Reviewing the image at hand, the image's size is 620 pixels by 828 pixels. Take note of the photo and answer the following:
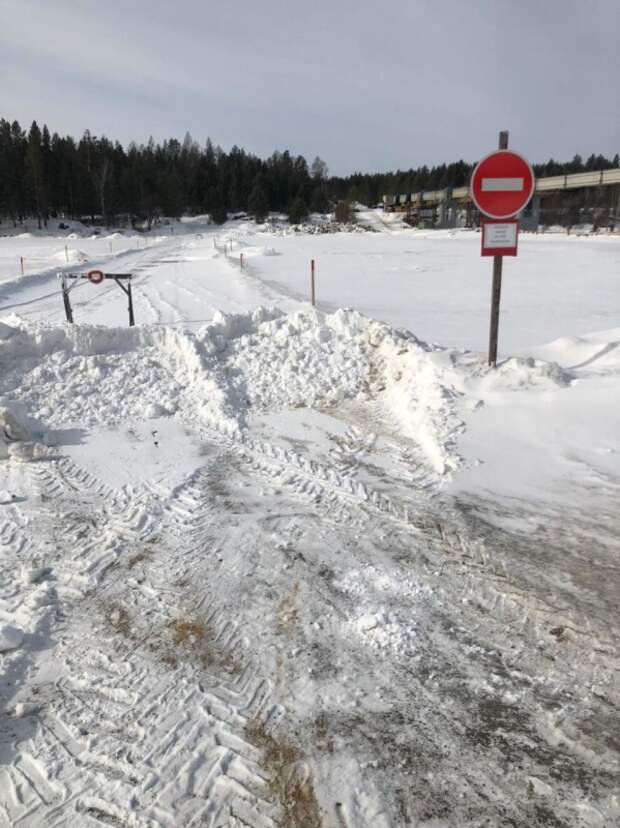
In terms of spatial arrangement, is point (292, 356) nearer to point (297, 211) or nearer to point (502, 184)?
point (502, 184)

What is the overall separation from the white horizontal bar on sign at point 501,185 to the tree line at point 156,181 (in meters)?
77.7

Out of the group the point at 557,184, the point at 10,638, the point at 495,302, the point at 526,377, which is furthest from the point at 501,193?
the point at 557,184

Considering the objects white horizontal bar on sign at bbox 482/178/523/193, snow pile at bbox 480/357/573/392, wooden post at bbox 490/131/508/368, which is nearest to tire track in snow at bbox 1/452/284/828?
snow pile at bbox 480/357/573/392

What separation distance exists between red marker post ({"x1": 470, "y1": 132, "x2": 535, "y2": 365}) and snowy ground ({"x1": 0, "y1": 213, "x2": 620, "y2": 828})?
59.5 inches

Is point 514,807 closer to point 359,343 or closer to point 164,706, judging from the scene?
point 164,706

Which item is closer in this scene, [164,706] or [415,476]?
[164,706]

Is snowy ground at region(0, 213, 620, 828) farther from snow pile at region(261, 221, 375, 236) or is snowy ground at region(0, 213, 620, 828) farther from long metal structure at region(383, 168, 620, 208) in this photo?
snow pile at region(261, 221, 375, 236)

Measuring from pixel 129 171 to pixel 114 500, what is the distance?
89263 mm

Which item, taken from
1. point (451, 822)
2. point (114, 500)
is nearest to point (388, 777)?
point (451, 822)

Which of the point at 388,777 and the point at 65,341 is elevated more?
the point at 65,341

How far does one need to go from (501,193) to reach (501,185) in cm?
9

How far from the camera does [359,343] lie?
27.8ft

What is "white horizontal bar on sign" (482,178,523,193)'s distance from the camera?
6.32m

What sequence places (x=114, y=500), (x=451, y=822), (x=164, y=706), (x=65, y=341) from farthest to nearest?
1. (x=65, y=341)
2. (x=114, y=500)
3. (x=164, y=706)
4. (x=451, y=822)
